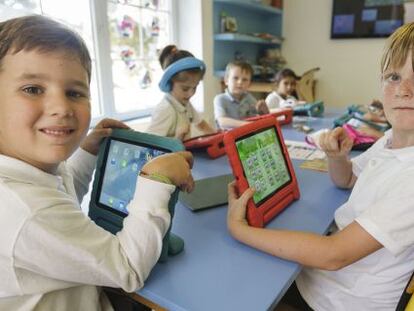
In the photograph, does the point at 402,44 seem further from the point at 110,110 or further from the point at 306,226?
the point at 110,110

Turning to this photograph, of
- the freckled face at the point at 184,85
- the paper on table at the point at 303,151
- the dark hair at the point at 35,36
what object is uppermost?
the dark hair at the point at 35,36

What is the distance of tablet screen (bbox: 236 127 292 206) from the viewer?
30.2 inches

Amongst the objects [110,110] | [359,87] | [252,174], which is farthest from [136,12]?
[359,87]

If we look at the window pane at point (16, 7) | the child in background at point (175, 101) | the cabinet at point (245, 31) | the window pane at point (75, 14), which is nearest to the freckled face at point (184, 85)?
the child in background at point (175, 101)

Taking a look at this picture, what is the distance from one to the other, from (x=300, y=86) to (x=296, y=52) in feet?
2.13

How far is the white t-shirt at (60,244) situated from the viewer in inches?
19.3

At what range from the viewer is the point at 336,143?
39.3 inches

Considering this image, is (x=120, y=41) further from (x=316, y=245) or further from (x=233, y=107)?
(x=316, y=245)

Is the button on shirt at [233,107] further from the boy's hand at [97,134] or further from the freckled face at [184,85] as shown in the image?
the boy's hand at [97,134]

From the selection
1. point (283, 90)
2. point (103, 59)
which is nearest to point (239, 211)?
point (103, 59)

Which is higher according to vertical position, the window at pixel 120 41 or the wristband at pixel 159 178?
the window at pixel 120 41

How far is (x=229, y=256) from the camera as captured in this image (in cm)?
67

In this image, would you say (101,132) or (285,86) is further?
(285,86)

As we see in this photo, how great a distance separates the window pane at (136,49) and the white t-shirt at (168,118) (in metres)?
0.88
